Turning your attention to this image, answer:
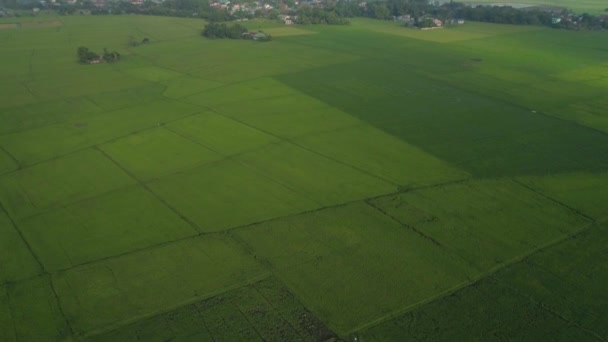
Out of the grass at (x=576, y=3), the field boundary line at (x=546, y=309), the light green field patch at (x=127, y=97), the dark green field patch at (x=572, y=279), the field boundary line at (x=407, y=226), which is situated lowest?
the light green field patch at (x=127, y=97)

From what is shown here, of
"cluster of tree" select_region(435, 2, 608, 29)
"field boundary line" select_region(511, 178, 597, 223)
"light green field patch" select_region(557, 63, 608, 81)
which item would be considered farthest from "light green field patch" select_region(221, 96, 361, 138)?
"cluster of tree" select_region(435, 2, 608, 29)

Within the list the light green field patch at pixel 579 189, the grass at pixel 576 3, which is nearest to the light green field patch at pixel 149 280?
the light green field patch at pixel 579 189

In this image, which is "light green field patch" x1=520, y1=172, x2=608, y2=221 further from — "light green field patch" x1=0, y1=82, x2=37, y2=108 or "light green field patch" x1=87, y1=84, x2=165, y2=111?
"light green field patch" x1=0, y1=82, x2=37, y2=108

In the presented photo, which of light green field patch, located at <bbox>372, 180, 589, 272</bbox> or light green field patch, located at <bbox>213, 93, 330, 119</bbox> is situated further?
light green field patch, located at <bbox>213, 93, 330, 119</bbox>

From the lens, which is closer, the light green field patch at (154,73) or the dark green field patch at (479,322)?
the dark green field patch at (479,322)

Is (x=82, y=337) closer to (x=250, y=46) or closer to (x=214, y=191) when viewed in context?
(x=214, y=191)

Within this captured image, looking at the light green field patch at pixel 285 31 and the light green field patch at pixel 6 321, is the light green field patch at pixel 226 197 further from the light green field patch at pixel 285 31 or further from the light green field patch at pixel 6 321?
the light green field patch at pixel 285 31

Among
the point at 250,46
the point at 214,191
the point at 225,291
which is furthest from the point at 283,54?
the point at 225,291
